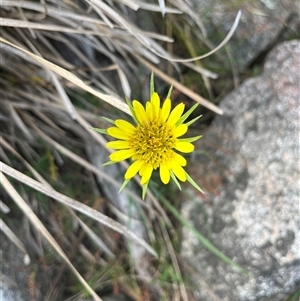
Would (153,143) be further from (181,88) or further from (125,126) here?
(181,88)

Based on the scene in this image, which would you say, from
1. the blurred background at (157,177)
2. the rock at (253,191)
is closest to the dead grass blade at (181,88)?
the blurred background at (157,177)

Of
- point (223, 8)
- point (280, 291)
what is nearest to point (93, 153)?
point (223, 8)

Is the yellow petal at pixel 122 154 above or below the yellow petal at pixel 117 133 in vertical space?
below

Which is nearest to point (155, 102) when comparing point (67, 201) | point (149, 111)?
point (149, 111)

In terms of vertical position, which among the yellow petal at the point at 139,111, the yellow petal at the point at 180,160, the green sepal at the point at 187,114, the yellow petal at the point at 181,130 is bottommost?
the yellow petal at the point at 180,160

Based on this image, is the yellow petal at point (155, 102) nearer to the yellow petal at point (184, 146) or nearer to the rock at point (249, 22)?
the yellow petal at point (184, 146)

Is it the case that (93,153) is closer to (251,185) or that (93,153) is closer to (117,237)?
(117,237)
